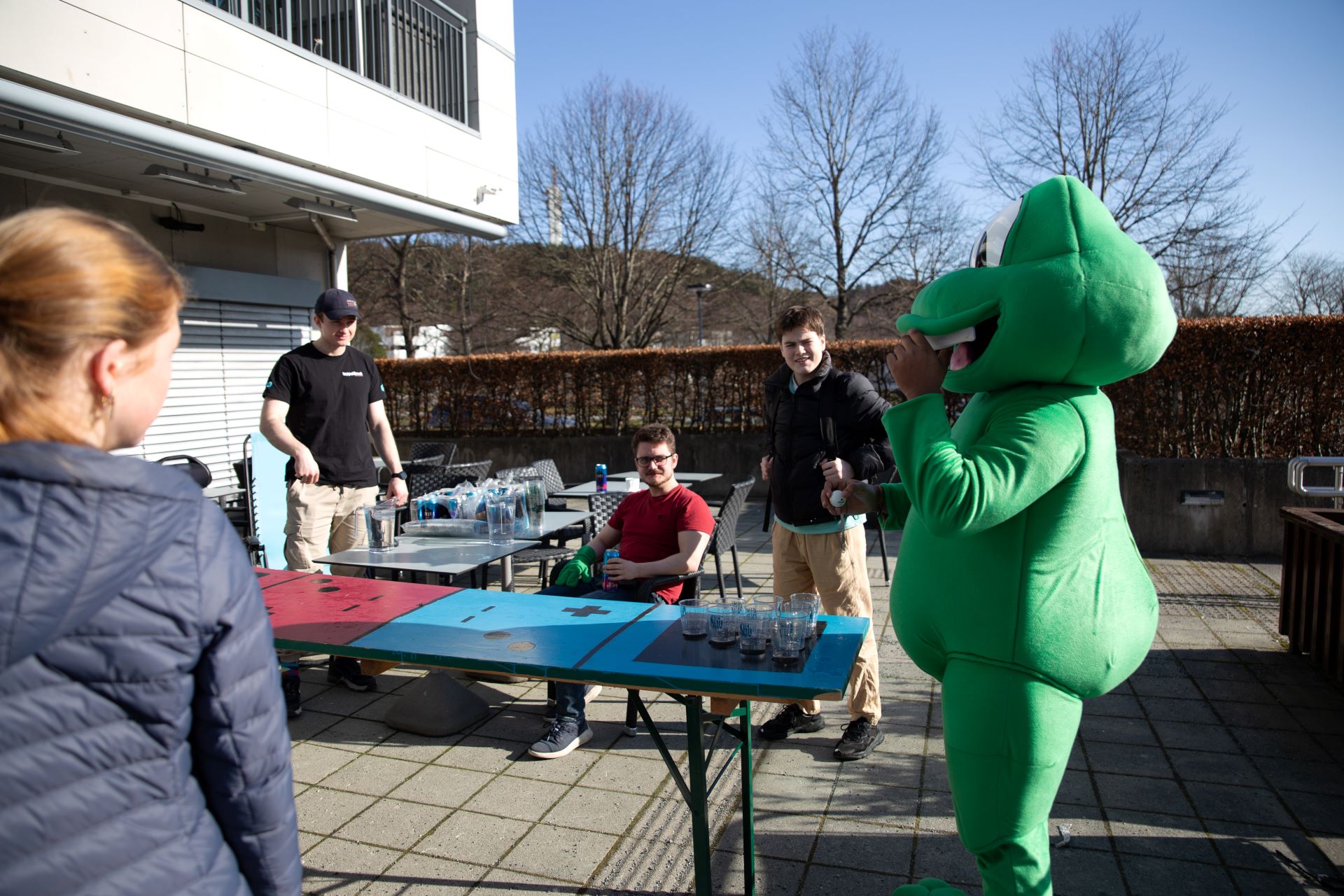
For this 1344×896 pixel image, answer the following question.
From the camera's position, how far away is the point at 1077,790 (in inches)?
133

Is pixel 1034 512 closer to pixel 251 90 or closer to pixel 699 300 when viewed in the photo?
pixel 251 90

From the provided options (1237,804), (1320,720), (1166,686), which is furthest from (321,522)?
(1320,720)

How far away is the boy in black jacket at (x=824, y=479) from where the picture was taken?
147 inches

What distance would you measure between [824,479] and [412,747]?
2.21 m

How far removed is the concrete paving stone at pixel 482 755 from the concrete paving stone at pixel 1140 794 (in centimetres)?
240

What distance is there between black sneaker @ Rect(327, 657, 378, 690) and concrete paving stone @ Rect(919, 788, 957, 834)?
281cm

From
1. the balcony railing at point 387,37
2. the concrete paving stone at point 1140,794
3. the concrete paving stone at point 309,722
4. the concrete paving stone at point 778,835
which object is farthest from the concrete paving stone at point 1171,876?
the balcony railing at point 387,37

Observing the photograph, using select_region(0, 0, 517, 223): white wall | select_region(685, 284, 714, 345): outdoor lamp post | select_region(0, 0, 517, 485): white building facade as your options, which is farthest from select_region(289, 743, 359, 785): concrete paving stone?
select_region(685, 284, 714, 345): outdoor lamp post

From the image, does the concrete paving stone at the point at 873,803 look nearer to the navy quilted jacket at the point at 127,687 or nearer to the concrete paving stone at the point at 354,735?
the concrete paving stone at the point at 354,735

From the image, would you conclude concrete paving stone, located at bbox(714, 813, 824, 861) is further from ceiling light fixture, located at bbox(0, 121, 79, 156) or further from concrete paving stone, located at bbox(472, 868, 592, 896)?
ceiling light fixture, located at bbox(0, 121, 79, 156)

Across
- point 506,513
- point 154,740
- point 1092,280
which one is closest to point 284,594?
point 506,513


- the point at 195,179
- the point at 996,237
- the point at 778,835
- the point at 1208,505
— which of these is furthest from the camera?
the point at 1208,505

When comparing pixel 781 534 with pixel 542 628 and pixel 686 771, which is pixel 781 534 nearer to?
pixel 686 771

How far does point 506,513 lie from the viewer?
5.10 meters
